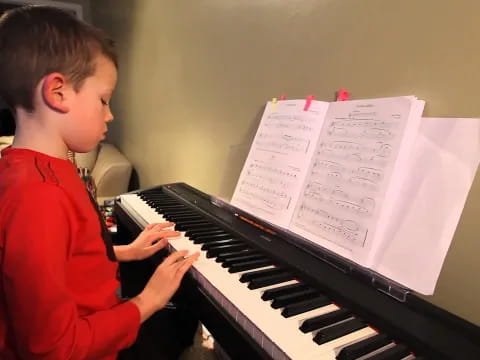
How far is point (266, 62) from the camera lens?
1.35 m

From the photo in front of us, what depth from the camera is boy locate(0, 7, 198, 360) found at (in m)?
0.64

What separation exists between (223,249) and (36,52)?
0.62 metres

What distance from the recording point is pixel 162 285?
90 centimetres

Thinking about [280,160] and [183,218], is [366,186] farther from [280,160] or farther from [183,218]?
[183,218]

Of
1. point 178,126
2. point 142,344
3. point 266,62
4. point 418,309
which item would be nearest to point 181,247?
point 142,344

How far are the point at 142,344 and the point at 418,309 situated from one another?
0.72m

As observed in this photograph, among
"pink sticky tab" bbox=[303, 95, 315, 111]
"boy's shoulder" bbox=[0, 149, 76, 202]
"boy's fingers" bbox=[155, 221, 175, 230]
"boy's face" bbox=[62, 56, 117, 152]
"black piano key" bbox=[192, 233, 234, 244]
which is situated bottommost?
"boy's fingers" bbox=[155, 221, 175, 230]

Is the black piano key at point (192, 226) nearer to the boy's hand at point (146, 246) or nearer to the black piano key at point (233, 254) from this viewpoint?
the boy's hand at point (146, 246)

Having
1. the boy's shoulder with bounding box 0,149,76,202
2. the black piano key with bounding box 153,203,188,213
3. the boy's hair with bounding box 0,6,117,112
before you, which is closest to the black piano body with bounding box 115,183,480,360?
the black piano key with bounding box 153,203,188,213

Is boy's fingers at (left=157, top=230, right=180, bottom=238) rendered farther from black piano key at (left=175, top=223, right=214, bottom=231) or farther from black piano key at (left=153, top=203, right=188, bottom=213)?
black piano key at (left=153, top=203, right=188, bottom=213)

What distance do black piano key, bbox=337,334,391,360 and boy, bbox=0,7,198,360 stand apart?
454 millimetres

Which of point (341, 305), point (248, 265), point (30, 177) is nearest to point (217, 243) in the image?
point (248, 265)

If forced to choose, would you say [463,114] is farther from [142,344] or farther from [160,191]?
[160,191]

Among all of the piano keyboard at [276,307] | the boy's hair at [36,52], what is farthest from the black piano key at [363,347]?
the boy's hair at [36,52]
